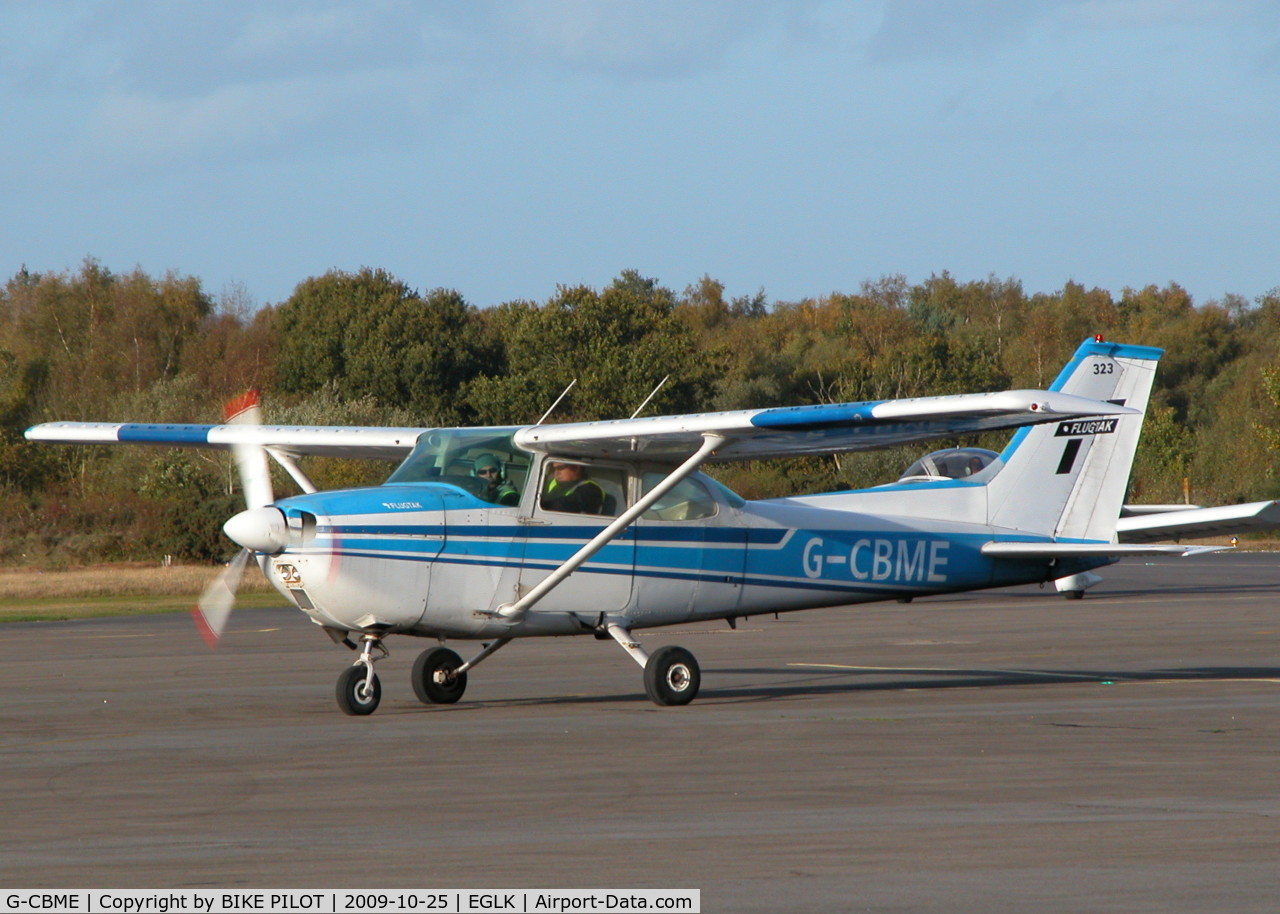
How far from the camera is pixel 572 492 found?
1288 cm

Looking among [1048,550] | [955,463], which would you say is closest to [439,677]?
[1048,550]

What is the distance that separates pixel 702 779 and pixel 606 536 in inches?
155

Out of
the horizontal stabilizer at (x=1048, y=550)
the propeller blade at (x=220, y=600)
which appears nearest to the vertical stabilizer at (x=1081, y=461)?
the horizontal stabilizer at (x=1048, y=550)

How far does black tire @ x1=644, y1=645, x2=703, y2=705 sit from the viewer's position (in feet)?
41.2

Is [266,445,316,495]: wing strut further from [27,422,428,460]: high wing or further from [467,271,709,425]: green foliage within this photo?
[467,271,709,425]: green foliage

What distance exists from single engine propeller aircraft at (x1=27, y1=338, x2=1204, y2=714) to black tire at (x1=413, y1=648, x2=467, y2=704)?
18 mm

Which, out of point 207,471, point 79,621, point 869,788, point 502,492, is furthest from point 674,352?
point 869,788

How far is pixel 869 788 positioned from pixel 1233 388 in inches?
2859

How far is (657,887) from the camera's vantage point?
591cm

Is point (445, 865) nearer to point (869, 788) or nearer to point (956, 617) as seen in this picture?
point (869, 788)

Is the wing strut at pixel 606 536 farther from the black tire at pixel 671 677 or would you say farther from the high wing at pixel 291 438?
the high wing at pixel 291 438

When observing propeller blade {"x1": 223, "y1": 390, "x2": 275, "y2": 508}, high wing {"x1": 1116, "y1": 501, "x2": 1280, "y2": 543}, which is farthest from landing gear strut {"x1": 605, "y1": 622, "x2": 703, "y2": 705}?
high wing {"x1": 1116, "y1": 501, "x2": 1280, "y2": 543}

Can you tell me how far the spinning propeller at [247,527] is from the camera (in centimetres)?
1134

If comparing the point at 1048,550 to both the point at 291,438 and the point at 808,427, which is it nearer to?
the point at 808,427
